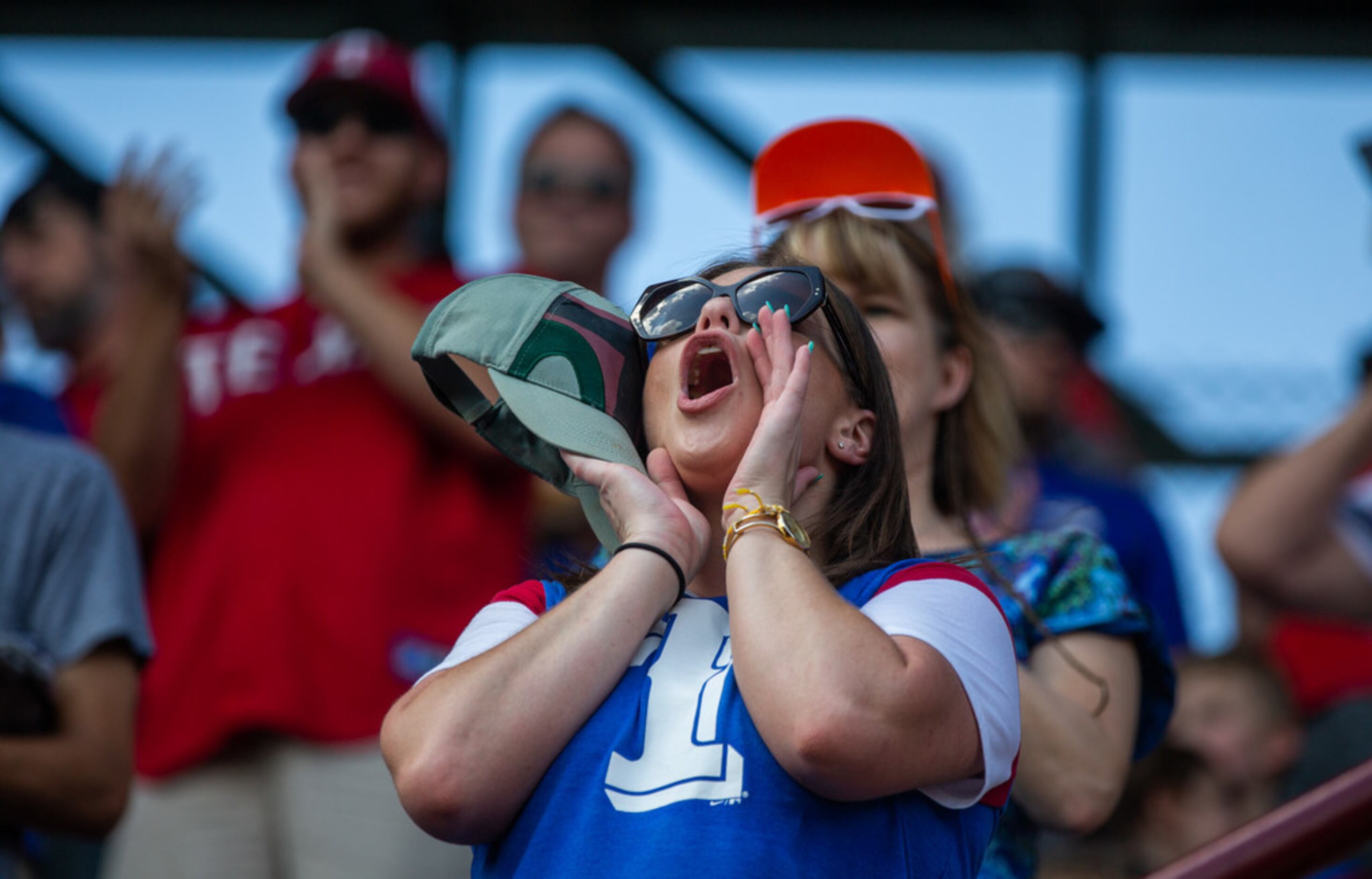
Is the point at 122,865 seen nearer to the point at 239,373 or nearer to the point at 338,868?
the point at 338,868

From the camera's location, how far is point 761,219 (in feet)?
8.61

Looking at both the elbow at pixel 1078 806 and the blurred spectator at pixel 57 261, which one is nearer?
the elbow at pixel 1078 806

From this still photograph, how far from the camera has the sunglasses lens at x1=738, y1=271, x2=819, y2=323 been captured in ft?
6.15

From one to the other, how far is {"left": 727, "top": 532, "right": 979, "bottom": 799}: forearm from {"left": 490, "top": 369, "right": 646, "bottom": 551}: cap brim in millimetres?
303

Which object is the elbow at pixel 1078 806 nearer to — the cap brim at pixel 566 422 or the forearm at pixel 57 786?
the cap brim at pixel 566 422

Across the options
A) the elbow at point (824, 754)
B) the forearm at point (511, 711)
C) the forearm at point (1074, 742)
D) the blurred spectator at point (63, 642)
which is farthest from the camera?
the blurred spectator at point (63, 642)

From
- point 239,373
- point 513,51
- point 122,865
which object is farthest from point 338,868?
point 513,51

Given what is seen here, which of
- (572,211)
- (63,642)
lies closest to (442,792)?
(63,642)

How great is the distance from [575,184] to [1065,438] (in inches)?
49.6

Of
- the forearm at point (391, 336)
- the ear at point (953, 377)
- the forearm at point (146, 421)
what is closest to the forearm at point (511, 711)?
the ear at point (953, 377)

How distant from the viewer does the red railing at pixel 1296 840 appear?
1745 mm

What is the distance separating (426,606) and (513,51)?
3522mm

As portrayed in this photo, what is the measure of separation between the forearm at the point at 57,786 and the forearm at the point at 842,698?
1.17 m

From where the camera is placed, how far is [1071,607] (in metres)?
2.26
